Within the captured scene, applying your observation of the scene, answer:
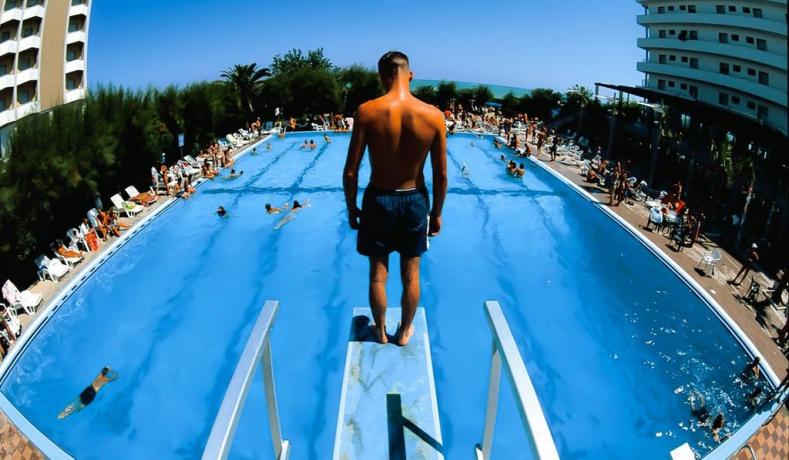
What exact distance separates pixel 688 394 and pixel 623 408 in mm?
1137

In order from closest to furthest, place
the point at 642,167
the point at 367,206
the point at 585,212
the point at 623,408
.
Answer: the point at 367,206 < the point at 623,408 < the point at 585,212 < the point at 642,167

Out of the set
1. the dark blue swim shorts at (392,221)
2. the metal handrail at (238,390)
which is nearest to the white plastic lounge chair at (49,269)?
the metal handrail at (238,390)

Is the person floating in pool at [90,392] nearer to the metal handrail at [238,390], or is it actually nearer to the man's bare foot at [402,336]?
the metal handrail at [238,390]

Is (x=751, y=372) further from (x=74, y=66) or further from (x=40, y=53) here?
(x=74, y=66)

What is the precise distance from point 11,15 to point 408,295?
36174 millimetres

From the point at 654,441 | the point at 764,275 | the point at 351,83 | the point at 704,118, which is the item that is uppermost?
the point at 351,83

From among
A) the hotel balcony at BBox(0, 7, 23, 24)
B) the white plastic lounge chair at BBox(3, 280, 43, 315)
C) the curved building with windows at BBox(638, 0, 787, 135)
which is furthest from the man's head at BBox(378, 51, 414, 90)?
the hotel balcony at BBox(0, 7, 23, 24)

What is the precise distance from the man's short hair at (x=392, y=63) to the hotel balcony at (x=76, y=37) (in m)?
41.5

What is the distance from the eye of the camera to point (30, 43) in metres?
31.6

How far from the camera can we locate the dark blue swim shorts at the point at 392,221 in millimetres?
2984

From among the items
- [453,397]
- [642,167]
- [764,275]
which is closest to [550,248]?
[764,275]

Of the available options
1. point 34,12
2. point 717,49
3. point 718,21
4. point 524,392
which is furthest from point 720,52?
point 34,12

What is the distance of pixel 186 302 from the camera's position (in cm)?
1109

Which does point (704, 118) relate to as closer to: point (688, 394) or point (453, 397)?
point (688, 394)
